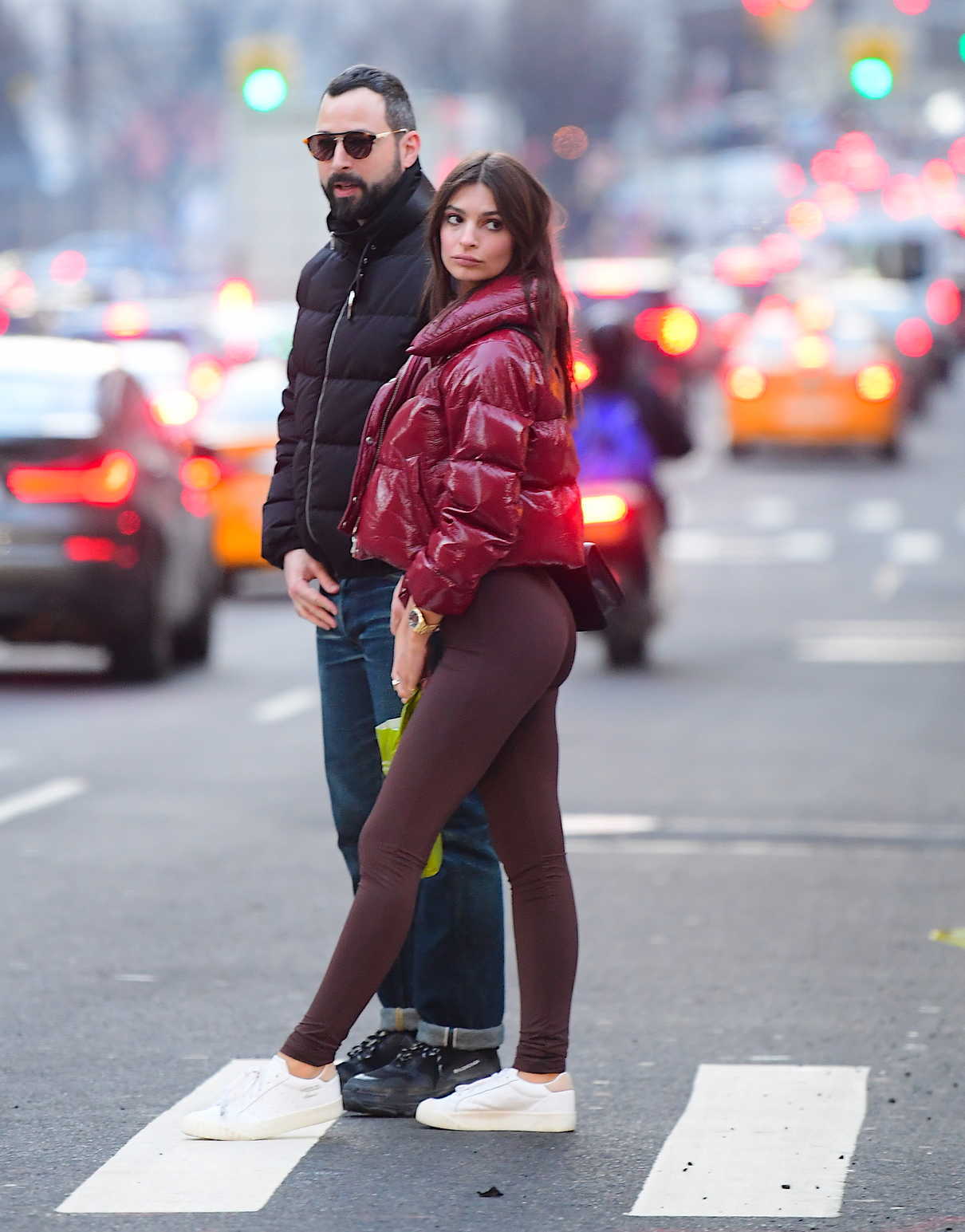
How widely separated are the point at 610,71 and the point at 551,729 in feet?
396

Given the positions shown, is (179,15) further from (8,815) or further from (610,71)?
(8,815)

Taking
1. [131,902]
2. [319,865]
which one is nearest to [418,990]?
[131,902]

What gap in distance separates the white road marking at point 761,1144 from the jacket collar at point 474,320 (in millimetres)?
1518

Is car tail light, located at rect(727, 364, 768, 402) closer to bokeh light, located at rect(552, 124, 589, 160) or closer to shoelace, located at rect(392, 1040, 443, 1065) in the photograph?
shoelace, located at rect(392, 1040, 443, 1065)

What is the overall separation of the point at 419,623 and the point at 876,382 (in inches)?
1074

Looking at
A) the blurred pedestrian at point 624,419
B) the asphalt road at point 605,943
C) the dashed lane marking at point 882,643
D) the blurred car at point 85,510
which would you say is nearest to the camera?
the asphalt road at point 605,943

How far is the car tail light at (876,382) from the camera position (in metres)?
32.2

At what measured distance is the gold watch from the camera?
543 cm

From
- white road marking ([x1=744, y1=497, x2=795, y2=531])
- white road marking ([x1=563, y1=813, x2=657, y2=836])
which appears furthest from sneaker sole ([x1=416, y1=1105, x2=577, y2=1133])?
white road marking ([x1=744, y1=497, x2=795, y2=531])

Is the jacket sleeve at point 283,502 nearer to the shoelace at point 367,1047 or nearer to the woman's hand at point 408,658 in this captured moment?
the woman's hand at point 408,658

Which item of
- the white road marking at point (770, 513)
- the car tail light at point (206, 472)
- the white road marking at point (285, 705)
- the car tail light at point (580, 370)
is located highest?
the car tail light at point (580, 370)

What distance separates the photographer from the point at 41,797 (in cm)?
1091

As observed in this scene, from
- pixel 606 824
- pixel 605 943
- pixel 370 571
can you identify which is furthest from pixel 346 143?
pixel 606 824

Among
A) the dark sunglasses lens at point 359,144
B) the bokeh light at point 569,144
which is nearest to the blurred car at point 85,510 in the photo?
the dark sunglasses lens at point 359,144
